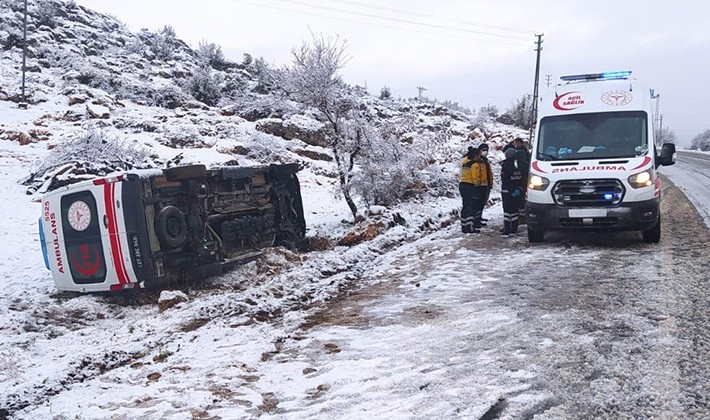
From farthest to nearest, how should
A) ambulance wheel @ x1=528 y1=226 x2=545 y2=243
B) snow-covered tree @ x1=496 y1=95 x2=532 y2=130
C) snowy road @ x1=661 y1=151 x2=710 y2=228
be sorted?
snow-covered tree @ x1=496 y1=95 x2=532 y2=130
snowy road @ x1=661 y1=151 x2=710 y2=228
ambulance wheel @ x1=528 y1=226 x2=545 y2=243

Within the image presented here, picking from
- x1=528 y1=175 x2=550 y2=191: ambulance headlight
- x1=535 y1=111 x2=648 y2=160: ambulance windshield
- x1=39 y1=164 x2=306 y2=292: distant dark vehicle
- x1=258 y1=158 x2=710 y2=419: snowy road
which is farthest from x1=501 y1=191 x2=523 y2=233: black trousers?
x1=39 y1=164 x2=306 y2=292: distant dark vehicle

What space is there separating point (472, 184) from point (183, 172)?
561cm

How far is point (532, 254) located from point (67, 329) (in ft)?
21.0

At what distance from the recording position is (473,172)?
10.7m

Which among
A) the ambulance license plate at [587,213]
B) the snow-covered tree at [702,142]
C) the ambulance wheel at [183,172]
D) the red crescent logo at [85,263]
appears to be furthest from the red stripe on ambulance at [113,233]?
the snow-covered tree at [702,142]

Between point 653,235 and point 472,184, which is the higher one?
point 472,184

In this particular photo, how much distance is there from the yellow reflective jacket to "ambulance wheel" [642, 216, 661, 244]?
309cm

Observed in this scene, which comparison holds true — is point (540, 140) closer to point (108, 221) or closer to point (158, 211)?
point (158, 211)

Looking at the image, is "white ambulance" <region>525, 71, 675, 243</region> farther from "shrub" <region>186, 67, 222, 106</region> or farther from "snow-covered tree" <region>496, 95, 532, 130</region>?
"snow-covered tree" <region>496, 95, 532, 130</region>

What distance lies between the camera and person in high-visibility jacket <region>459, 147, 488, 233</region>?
10.7 meters

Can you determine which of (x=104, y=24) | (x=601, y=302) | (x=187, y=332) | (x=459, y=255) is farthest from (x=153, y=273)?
(x=104, y=24)

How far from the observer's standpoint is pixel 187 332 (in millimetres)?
5789

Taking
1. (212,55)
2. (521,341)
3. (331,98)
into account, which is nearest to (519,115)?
(212,55)

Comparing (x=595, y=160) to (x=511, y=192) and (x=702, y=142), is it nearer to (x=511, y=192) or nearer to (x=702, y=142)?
(x=511, y=192)
